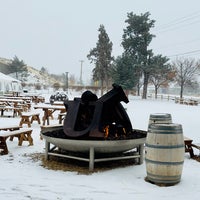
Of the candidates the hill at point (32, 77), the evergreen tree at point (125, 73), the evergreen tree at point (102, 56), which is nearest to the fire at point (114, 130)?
the evergreen tree at point (125, 73)

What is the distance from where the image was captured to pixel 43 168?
19.9 ft

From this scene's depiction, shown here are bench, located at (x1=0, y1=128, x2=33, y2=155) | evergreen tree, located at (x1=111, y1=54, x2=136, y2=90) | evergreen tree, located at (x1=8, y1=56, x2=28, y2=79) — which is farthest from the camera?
evergreen tree, located at (x1=8, y1=56, x2=28, y2=79)

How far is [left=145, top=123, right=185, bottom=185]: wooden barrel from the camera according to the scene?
5.06 m

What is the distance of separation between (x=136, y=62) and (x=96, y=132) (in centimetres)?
3825

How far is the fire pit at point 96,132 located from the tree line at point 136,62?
3532 cm

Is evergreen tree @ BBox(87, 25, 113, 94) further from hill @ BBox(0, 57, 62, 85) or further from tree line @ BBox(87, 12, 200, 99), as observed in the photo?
hill @ BBox(0, 57, 62, 85)

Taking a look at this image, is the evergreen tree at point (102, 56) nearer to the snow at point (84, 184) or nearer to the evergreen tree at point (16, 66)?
the evergreen tree at point (16, 66)

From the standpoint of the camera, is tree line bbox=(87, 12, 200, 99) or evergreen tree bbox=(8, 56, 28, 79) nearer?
tree line bbox=(87, 12, 200, 99)

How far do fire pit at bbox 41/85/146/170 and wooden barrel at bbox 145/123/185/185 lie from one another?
0.99 metres

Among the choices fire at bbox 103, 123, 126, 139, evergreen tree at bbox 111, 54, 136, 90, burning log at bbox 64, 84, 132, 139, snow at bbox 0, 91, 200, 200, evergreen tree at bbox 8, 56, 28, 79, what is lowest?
snow at bbox 0, 91, 200, 200

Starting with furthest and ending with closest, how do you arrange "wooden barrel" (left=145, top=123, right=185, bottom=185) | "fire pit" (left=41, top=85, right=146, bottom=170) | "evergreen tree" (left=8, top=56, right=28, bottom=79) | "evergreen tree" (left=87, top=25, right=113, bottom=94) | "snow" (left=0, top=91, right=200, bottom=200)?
"evergreen tree" (left=8, top=56, right=28, bottom=79), "evergreen tree" (left=87, top=25, right=113, bottom=94), "fire pit" (left=41, top=85, right=146, bottom=170), "wooden barrel" (left=145, top=123, right=185, bottom=185), "snow" (left=0, top=91, right=200, bottom=200)

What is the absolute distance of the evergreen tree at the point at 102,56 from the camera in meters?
48.6

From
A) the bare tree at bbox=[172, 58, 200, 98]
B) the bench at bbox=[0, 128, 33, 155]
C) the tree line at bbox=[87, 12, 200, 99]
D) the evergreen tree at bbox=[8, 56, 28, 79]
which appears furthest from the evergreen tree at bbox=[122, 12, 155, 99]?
the bench at bbox=[0, 128, 33, 155]

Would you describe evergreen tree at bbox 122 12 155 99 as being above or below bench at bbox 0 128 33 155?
above
